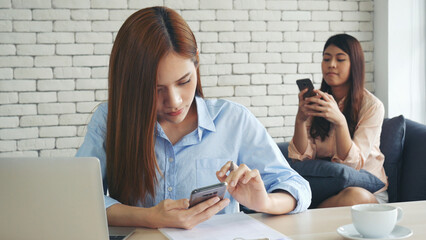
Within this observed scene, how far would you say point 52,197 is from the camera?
1.07 metres

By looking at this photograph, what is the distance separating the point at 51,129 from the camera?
3.40 metres

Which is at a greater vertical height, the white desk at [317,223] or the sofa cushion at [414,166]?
the white desk at [317,223]

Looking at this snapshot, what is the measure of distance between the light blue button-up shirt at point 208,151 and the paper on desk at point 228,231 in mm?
228

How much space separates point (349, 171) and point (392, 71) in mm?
1451

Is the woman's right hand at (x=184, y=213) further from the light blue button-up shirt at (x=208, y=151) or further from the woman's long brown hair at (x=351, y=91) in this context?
the woman's long brown hair at (x=351, y=91)

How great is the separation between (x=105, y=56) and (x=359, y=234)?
253 cm

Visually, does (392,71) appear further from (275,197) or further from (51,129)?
(275,197)

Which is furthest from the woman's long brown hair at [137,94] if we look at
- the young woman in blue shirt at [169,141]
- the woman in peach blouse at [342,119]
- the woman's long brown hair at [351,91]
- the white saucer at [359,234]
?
the woman's long brown hair at [351,91]

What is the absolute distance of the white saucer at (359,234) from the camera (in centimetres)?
123

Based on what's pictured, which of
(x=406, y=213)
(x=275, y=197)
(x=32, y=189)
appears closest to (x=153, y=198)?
(x=275, y=197)

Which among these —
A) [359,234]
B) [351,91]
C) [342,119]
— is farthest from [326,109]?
[359,234]

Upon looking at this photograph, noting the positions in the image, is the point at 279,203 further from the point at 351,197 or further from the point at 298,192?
the point at 351,197

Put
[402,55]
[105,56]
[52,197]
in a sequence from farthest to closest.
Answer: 1. [402,55]
2. [105,56]
3. [52,197]

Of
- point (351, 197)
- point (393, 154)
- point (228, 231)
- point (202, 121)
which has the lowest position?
point (351, 197)
